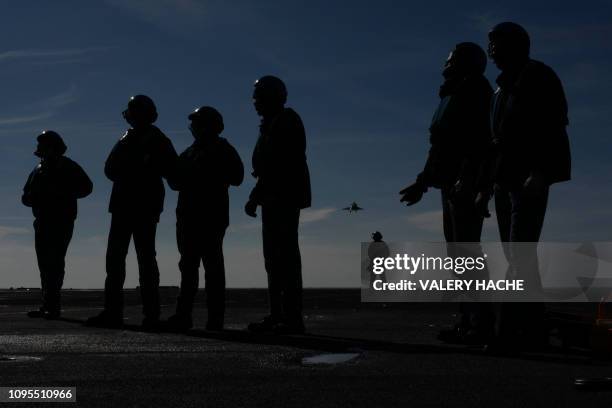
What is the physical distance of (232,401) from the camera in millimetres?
4164

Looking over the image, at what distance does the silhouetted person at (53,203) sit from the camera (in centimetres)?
1262

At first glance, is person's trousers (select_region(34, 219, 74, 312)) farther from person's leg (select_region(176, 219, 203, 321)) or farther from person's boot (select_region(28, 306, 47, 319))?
person's leg (select_region(176, 219, 203, 321))

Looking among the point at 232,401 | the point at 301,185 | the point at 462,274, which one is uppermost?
the point at 301,185

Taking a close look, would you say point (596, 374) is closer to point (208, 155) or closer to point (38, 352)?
point (38, 352)

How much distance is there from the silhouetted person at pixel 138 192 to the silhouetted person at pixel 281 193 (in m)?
1.29

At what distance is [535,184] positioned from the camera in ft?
21.3

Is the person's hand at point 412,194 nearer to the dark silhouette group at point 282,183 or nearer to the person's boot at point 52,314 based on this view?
the dark silhouette group at point 282,183

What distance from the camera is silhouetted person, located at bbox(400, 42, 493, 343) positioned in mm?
7512

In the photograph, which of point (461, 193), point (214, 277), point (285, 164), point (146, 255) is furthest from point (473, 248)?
point (146, 255)

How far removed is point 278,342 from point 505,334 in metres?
2.14

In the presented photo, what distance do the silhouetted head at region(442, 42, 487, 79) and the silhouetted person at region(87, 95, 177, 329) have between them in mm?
3610

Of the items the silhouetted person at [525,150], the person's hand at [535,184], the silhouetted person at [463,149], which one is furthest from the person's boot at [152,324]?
the person's hand at [535,184]

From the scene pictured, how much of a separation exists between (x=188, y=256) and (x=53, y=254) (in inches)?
160

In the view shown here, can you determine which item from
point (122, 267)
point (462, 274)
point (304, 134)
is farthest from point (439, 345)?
point (122, 267)
